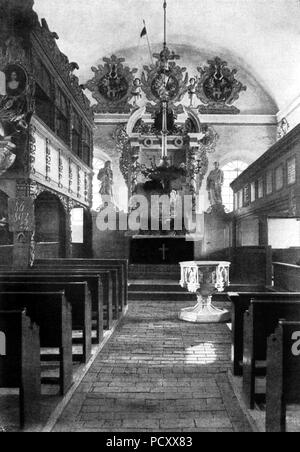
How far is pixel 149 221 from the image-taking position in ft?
46.0

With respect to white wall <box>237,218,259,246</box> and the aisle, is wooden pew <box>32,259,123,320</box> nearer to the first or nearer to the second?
the aisle

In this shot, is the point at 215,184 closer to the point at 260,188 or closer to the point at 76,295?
the point at 260,188

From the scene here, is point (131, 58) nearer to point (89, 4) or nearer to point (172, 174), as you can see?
point (89, 4)

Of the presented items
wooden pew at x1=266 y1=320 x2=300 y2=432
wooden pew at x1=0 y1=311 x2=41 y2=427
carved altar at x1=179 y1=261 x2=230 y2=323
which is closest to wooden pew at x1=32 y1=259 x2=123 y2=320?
carved altar at x1=179 y1=261 x2=230 y2=323

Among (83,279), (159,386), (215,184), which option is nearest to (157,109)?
(215,184)

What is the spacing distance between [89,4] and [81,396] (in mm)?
10986

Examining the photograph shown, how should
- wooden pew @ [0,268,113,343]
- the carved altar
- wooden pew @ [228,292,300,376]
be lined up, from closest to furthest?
wooden pew @ [228,292,300,376], wooden pew @ [0,268,113,343], the carved altar

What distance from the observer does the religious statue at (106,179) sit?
53.8 ft

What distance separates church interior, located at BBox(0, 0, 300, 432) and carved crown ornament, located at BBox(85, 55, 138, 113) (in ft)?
0.17

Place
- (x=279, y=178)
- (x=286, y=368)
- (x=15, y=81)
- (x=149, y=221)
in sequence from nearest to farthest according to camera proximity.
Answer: (x=286, y=368) → (x=15, y=81) → (x=279, y=178) → (x=149, y=221)

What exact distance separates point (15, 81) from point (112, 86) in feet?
32.8

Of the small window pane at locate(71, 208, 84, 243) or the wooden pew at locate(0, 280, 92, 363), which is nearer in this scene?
the wooden pew at locate(0, 280, 92, 363)

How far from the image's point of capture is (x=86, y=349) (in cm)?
422

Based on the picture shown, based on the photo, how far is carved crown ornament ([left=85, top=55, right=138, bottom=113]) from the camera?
1658cm
